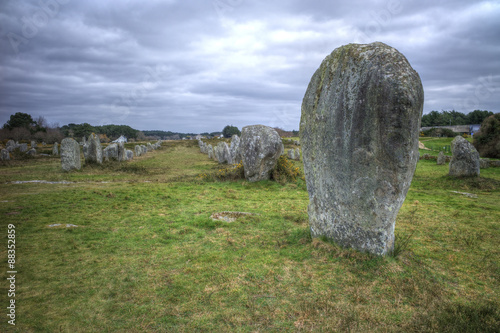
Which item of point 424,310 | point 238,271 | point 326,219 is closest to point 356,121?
point 326,219

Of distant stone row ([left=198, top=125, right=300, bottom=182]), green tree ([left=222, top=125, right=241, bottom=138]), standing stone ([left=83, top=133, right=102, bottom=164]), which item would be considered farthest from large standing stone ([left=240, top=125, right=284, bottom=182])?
green tree ([left=222, top=125, right=241, bottom=138])

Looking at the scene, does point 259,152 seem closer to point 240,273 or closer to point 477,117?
point 240,273

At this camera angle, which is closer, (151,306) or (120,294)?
(151,306)

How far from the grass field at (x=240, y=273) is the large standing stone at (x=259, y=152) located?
15.3 feet

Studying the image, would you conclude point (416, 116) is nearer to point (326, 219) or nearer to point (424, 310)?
point (326, 219)

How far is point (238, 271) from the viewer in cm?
521

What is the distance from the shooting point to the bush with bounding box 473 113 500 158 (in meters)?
25.2

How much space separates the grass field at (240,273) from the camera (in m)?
3.85

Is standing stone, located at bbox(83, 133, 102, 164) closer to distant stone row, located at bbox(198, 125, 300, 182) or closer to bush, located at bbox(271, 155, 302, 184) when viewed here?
distant stone row, located at bbox(198, 125, 300, 182)

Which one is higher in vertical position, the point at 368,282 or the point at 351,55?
the point at 351,55

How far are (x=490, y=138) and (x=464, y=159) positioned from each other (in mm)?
15795

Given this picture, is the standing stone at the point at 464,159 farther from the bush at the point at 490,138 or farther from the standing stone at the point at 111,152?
the standing stone at the point at 111,152

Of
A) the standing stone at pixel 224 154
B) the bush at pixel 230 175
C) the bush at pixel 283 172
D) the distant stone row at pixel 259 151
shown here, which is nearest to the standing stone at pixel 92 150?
the standing stone at pixel 224 154

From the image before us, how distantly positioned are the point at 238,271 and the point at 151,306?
161 centimetres
